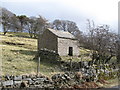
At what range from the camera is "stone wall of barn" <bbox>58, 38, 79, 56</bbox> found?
2558 centimetres

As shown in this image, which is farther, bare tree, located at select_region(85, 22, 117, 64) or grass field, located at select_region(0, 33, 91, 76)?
bare tree, located at select_region(85, 22, 117, 64)

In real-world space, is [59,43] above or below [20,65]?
above

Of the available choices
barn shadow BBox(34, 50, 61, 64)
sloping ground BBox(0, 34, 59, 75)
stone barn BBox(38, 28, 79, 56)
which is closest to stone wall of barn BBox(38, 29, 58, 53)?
stone barn BBox(38, 28, 79, 56)

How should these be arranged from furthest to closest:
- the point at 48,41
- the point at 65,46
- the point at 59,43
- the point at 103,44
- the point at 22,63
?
the point at 48,41 → the point at 65,46 → the point at 59,43 → the point at 103,44 → the point at 22,63

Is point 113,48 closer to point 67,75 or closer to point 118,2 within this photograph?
point 118,2

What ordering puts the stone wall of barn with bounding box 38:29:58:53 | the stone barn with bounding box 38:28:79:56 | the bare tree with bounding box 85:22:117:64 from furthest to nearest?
1. the stone wall of barn with bounding box 38:29:58:53
2. the stone barn with bounding box 38:28:79:56
3. the bare tree with bounding box 85:22:117:64

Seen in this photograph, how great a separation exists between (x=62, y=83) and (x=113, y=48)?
39.7 ft

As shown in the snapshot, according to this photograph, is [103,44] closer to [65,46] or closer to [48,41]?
[65,46]

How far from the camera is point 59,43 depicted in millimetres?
25594

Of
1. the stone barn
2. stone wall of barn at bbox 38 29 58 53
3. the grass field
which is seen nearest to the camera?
the grass field

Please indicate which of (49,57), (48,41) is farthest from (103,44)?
(48,41)

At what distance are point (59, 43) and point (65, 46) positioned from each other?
152 centimetres

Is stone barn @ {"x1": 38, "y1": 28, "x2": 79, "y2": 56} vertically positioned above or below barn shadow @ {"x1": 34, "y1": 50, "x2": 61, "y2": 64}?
above

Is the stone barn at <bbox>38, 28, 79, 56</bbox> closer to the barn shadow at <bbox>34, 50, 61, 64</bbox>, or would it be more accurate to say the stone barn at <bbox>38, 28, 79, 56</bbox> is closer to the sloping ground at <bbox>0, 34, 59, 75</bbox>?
the sloping ground at <bbox>0, 34, 59, 75</bbox>
